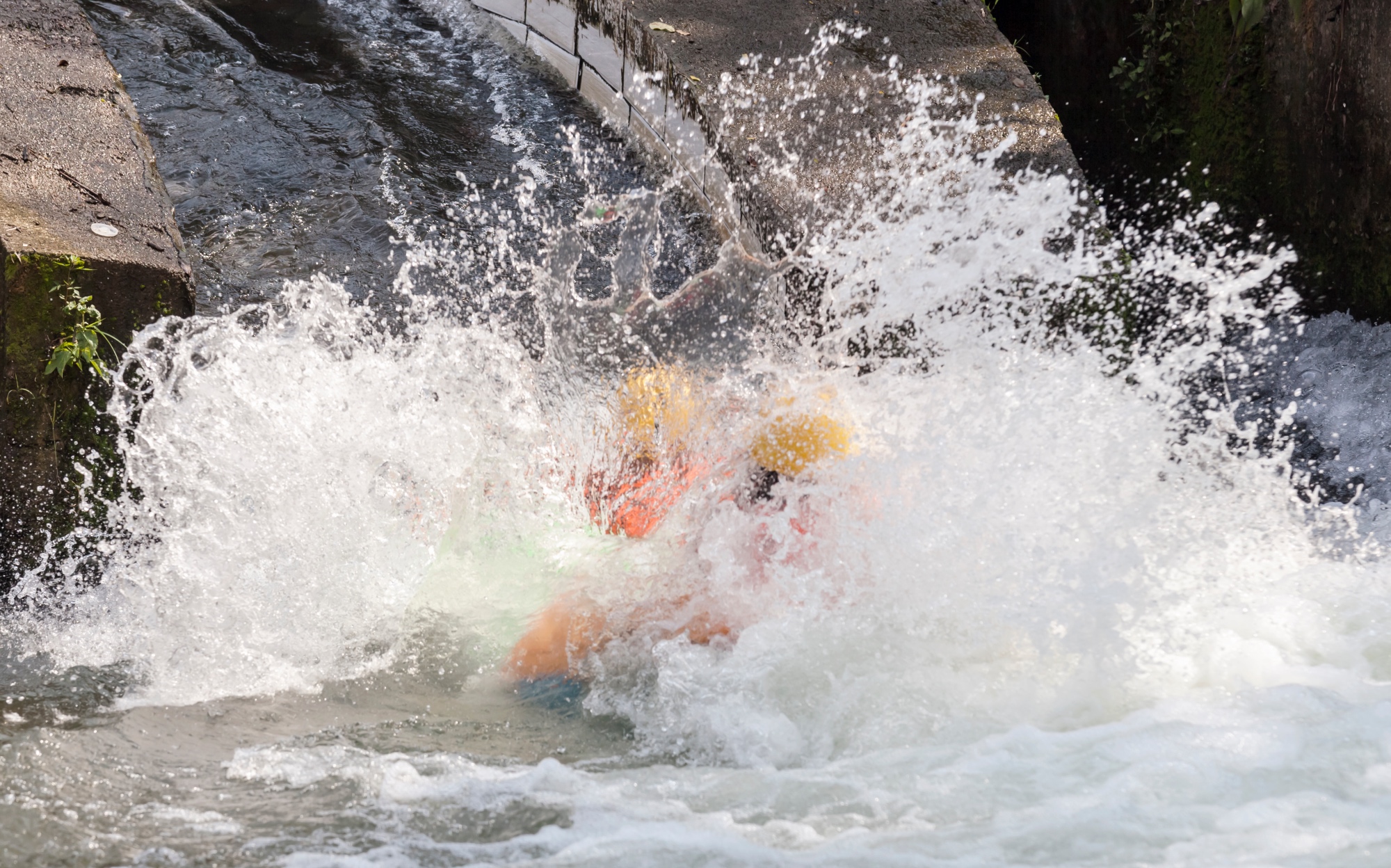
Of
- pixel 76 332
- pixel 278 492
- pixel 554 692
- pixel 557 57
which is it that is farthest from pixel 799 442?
pixel 557 57

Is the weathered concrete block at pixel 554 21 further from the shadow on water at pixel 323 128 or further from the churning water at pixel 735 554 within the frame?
the churning water at pixel 735 554

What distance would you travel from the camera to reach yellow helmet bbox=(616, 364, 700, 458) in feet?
10.7

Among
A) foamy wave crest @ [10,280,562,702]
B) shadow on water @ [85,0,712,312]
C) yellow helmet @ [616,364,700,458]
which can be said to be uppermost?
shadow on water @ [85,0,712,312]

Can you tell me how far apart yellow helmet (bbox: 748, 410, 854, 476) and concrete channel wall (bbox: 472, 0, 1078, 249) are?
985 millimetres

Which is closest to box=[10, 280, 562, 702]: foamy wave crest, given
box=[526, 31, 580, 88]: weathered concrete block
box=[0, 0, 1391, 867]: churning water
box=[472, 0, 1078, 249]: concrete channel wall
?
box=[0, 0, 1391, 867]: churning water

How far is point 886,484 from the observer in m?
3.03

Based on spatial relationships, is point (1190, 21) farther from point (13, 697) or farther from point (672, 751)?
point (13, 697)

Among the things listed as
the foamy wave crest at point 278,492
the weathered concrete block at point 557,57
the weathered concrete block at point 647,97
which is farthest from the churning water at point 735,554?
the weathered concrete block at point 557,57

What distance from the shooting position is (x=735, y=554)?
294 centimetres

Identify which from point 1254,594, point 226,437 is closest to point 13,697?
point 226,437

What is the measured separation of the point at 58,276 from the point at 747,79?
2.64m

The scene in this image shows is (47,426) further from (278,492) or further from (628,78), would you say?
(628,78)

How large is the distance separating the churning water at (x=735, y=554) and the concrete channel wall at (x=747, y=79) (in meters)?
0.19

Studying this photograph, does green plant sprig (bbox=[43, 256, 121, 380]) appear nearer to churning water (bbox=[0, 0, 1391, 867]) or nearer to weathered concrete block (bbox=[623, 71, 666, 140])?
churning water (bbox=[0, 0, 1391, 867])
